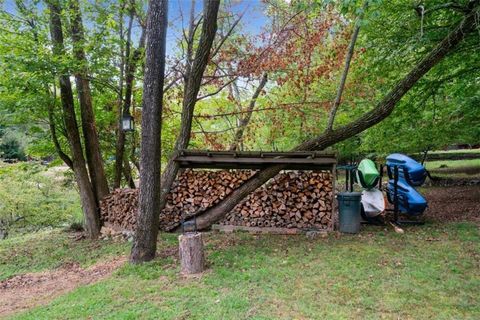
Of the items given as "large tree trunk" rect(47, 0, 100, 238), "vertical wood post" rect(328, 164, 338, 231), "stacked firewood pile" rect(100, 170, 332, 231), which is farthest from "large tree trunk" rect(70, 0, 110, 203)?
"vertical wood post" rect(328, 164, 338, 231)

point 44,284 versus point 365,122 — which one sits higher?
point 365,122

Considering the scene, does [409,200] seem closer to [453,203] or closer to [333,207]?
[333,207]

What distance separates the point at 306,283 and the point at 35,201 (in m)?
11.2

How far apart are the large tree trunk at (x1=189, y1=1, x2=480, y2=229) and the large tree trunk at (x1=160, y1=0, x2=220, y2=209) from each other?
1.00 metres

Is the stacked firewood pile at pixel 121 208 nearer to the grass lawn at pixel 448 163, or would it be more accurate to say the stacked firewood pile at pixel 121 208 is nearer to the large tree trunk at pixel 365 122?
the large tree trunk at pixel 365 122

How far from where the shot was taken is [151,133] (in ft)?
14.7

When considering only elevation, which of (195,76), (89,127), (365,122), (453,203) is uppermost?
(195,76)

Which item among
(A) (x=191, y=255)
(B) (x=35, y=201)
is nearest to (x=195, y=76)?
(A) (x=191, y=255)

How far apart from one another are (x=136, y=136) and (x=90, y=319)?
572 centimetres

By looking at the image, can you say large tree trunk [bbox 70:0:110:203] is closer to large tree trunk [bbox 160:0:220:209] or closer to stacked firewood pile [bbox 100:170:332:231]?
stacked firewood pile [bbox 100:170:332:231]

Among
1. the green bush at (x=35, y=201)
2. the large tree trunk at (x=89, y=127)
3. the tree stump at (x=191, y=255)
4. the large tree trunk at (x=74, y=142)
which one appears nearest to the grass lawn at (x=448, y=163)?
the large tree trunk at (x=89, y=127)

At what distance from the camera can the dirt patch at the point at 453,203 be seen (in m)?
6.34

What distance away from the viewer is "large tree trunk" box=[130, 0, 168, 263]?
172 inches

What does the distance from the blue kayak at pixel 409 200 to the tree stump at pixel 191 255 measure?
383 cm
